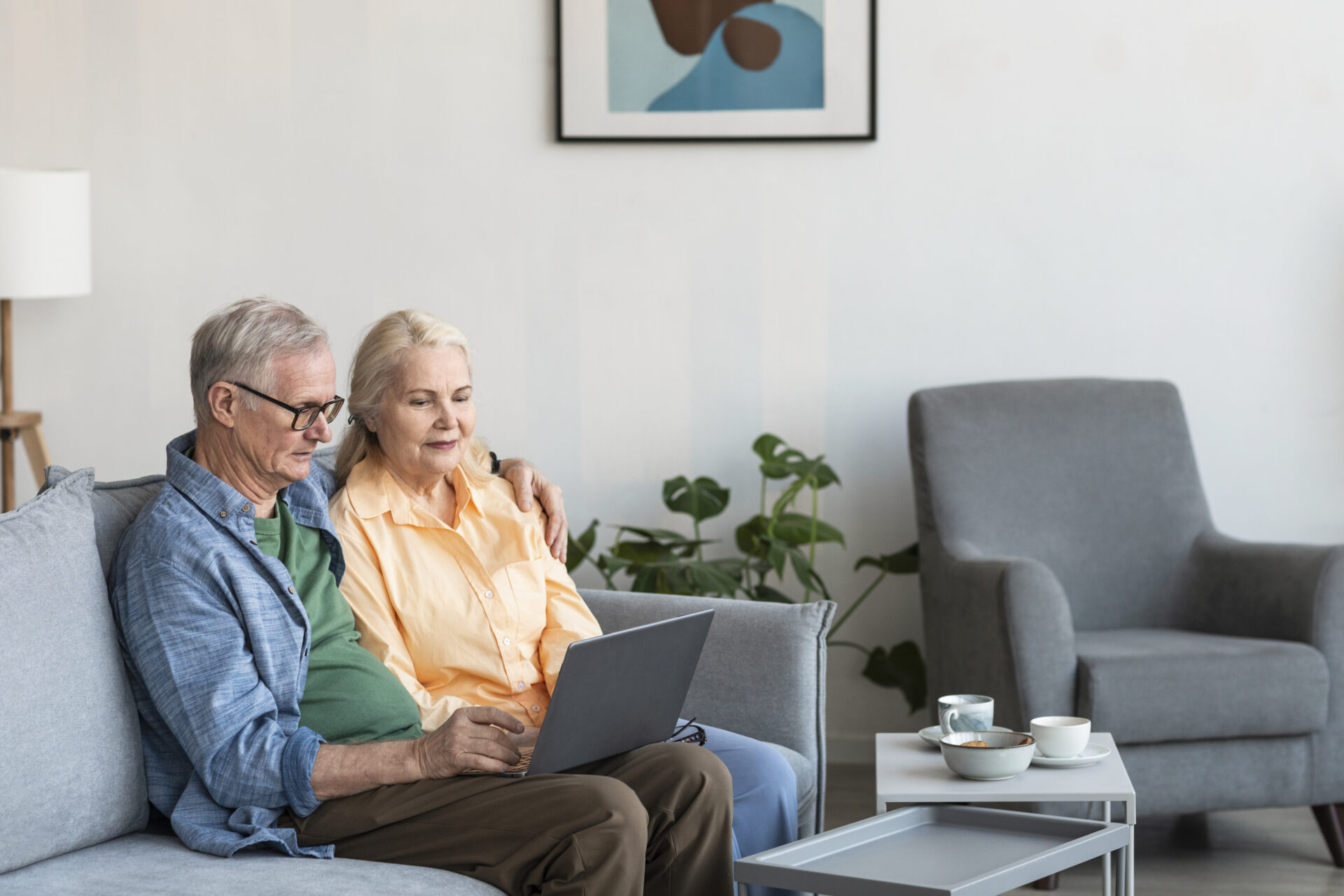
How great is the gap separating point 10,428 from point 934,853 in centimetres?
265

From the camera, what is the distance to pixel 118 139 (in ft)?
11.9

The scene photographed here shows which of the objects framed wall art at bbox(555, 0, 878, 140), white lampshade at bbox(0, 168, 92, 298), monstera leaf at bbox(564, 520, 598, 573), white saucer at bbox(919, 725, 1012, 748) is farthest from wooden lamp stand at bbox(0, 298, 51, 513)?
white saucer at bbox(919, 725, 1012, 748)

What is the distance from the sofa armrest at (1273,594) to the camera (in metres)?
2.76

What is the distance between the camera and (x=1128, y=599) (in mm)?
3188

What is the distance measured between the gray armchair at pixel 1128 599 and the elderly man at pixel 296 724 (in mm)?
1109

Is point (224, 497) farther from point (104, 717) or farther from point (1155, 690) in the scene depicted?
point (1155, 690)

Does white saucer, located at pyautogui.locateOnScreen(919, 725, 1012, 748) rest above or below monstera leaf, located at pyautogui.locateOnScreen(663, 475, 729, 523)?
below

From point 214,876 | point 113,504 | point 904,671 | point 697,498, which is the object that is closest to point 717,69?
point 697,498

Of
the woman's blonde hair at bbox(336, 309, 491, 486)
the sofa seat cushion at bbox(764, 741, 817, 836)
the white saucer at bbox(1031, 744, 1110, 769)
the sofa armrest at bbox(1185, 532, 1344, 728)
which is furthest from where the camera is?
the sofa armrest at bbox(1185, 532, 1344, 728)

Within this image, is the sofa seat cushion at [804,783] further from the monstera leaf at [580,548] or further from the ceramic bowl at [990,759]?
the monstera leaf at [580,548]

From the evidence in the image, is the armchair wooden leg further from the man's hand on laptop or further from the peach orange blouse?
the man's hand on laptop

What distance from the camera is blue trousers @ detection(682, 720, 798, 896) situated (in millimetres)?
1965

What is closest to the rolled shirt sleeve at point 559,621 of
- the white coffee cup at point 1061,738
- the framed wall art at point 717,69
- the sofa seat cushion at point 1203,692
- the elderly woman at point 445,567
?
the elderly woman at point 445,567

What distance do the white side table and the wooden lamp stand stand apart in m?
2.34
